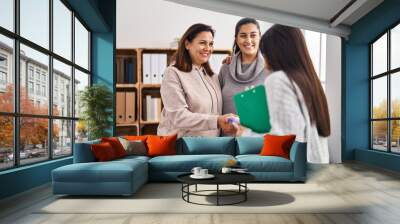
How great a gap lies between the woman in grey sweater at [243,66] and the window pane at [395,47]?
95.1 inches

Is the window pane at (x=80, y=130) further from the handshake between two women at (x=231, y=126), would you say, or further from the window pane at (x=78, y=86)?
A: the handshake between two women at (x=231, y=126)

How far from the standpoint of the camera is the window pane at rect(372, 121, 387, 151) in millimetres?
7875

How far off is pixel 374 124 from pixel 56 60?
6.41 meters

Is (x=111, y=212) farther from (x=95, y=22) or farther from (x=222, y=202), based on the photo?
(x=95, y=22)

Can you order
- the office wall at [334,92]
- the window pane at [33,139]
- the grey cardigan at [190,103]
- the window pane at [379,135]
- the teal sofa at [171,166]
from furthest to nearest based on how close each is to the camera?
A: the office wall at [334,92] < the window pane at [379,135] < the grey cardigan at [190,103] < the window pane at [33,139] < the teal sofa at [171,166]

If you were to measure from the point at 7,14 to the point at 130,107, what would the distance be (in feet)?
10.8

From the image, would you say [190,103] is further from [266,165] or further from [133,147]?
[266,165]

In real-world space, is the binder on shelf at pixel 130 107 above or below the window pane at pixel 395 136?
above

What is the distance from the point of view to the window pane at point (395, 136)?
7301 mm

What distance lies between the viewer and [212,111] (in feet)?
24.0

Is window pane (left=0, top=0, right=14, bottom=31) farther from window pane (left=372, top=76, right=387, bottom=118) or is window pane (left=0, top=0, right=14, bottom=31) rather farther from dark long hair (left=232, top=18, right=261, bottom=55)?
window pane (left=372, top=76, right=387, bottom=118)

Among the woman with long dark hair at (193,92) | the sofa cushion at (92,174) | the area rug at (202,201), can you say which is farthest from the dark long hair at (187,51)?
the sofa cushion at (92,174)

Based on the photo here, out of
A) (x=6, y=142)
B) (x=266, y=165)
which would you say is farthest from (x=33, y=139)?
(x=266, y=165)

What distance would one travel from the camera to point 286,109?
298 inches
